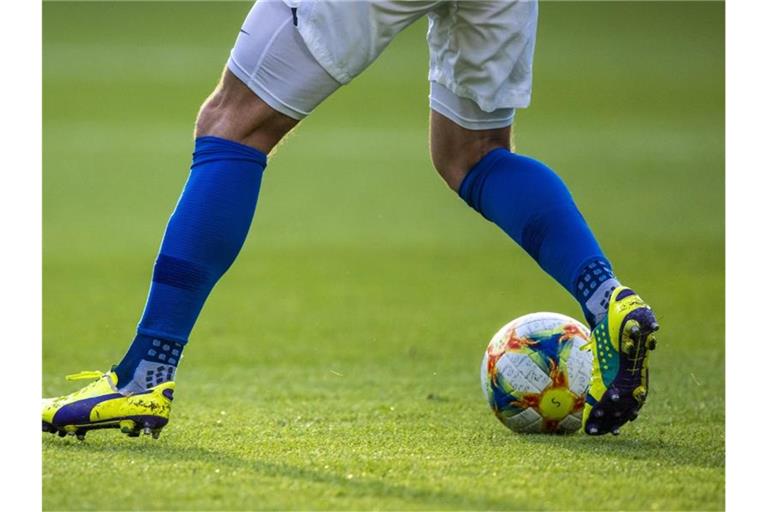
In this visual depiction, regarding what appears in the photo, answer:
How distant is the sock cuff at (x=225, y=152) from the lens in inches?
102

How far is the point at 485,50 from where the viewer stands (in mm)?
2725

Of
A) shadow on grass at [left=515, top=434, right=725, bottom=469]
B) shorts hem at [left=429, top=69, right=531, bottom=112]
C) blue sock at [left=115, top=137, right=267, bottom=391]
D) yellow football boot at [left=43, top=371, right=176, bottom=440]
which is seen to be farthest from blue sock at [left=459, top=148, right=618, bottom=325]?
yellow football boot at [left=43, top=371, right=176, bottom=440]

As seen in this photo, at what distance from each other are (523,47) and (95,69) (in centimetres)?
1862

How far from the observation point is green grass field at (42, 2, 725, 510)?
225 cm

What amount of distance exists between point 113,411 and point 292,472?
0.52 meters

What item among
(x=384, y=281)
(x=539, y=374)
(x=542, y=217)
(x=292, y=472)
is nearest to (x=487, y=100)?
(x=542, y=217)

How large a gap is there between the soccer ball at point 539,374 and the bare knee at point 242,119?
0.88m

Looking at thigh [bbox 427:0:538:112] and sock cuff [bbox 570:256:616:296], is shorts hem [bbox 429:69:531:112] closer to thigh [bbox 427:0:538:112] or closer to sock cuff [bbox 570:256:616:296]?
thigh [bbox 427:0:538:112]

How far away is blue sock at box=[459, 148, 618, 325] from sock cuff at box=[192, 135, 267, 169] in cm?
66

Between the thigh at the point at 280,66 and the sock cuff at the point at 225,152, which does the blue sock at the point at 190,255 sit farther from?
the thigh at the point at 280,66

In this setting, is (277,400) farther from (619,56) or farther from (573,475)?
(619,56)

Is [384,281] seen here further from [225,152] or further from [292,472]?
[292,472]

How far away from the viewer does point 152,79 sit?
20109 millimetres

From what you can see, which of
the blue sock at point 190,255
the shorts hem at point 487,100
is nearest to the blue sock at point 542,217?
the shorts hem at point 487,100
